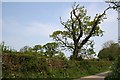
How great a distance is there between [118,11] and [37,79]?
19.4 ft

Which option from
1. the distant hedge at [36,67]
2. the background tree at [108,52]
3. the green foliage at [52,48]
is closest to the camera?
the distant hedge at [36,67]

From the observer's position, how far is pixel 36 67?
50.7 ft

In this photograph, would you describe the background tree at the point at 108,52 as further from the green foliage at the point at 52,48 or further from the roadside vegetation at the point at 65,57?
the green foliage at the point at 52,48

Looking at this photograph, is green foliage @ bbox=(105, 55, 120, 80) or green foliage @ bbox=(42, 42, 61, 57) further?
green foliage @ bbox=(42, 42, 61, 57)

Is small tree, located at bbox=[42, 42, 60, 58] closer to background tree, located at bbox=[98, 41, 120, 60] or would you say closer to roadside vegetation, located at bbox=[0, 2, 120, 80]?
roadside vegetation, located at bbox=[0, 2, 120, 80]

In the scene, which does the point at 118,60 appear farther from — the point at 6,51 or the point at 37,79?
the point at 6,51

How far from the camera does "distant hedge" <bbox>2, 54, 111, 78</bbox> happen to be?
13547mm

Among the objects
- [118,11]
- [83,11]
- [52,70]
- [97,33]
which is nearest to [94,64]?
[97,33]

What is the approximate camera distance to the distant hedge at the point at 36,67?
13547 millimetres

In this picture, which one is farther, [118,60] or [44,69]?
[44,69]

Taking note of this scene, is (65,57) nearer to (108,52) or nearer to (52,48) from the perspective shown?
(52,48)

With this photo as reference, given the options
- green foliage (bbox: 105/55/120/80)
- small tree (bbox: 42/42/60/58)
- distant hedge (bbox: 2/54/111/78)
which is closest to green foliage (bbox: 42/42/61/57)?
small tree (bbox: 42/42/60/58)

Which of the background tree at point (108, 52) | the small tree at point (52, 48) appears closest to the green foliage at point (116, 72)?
the small tree at point (52, 48)

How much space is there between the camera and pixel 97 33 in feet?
101
